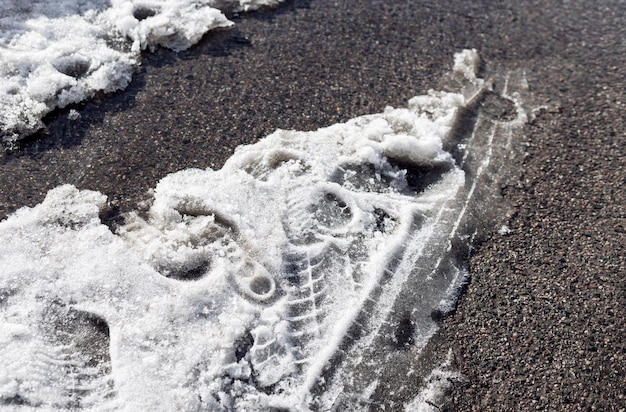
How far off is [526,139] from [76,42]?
3618 millimetres

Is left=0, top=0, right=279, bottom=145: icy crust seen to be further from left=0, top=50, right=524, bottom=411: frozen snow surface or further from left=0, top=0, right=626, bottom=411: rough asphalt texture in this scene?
left=0, top=50, right=524, bottom=411: frozen snow surface

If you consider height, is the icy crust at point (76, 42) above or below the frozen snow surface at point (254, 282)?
above

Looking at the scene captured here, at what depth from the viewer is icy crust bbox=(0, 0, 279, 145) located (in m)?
4.08

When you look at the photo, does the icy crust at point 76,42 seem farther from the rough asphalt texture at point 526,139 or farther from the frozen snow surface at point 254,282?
the frozen snow surface at point 254,282

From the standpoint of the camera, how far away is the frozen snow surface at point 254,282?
288 cm

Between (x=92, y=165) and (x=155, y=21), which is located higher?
(x=155, y=21)

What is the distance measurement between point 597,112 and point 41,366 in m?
4.36

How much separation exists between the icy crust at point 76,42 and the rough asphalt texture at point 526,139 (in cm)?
14

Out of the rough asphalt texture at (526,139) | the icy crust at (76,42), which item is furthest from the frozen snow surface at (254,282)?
the icy crust at (76,42)

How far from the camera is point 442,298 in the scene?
135 inches

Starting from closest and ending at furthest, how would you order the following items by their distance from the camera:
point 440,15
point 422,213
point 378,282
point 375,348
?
point 375,348, point 378,282, point 422,213, point 440,15

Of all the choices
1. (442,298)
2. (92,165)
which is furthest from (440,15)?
(92,165)

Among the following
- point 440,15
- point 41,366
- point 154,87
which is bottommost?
point 41,366

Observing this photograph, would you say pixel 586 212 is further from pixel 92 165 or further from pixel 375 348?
pixel 92 165
